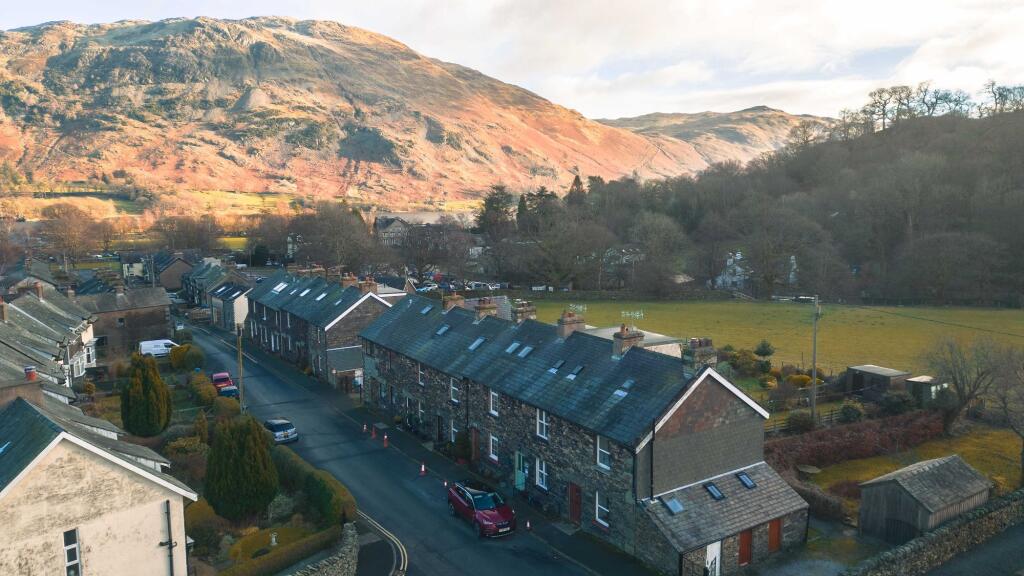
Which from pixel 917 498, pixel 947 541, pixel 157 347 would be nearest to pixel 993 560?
pixel 947 541

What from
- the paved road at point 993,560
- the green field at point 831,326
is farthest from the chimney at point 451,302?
the green field at point 831,326

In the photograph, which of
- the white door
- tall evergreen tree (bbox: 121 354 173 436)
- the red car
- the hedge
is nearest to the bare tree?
the white door

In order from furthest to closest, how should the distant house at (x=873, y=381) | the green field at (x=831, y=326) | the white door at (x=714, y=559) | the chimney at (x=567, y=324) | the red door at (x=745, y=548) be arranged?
the green field at (x=831, y=326) → the distant house at (x=873, y=381) → the chimney at (x=567, y=324) → the red door at (x=745, y=548) → the white door at (x=714, y=559)

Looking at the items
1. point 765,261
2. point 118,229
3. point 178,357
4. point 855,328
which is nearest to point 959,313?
point 855,328

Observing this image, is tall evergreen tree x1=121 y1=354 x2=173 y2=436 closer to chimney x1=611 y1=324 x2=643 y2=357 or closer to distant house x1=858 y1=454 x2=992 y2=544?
chimney x1=611 y1=324 x2=643 y2=357

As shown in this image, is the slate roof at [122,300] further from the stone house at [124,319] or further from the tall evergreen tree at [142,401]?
the tall evergreen tree at [142,401]
